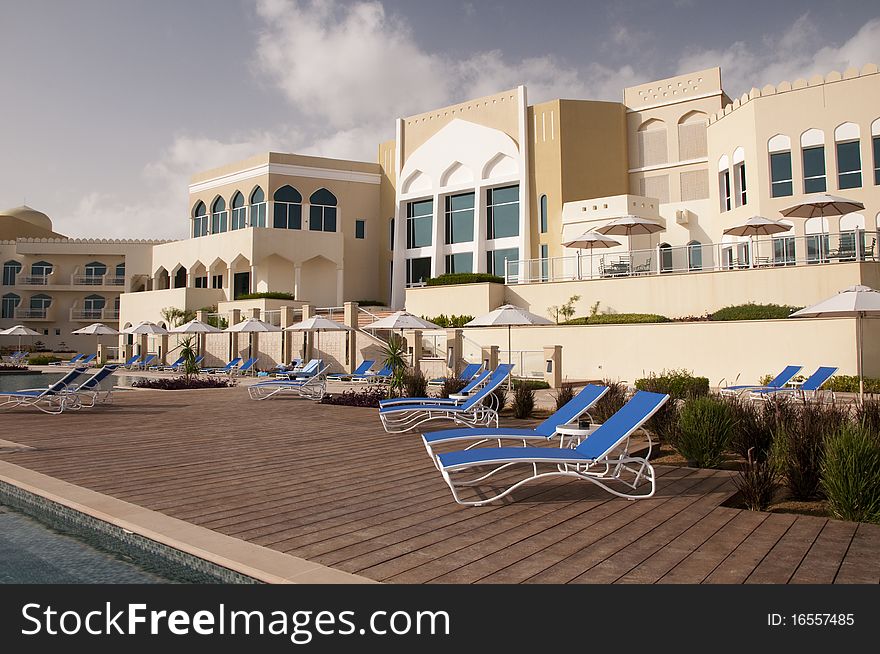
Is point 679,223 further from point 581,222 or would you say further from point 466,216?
point 466,216

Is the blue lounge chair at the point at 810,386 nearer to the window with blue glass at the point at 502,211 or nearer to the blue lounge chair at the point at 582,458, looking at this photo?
the blue lounge chair at the point at 582,458

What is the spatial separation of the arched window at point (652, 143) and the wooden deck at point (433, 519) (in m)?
28.6

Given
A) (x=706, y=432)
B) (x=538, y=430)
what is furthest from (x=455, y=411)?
(x=706, y=432)

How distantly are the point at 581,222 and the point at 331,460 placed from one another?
80.5 ft

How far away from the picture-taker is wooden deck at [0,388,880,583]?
363 centimetres

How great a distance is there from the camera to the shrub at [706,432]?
677cm

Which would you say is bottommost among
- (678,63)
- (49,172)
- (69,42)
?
(49,172)

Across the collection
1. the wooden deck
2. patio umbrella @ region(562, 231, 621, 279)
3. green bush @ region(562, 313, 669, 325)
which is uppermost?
patio umbrella @ region(562, 231, 621, 279)

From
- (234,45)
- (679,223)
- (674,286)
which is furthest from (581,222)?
(234,45)

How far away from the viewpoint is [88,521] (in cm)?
474

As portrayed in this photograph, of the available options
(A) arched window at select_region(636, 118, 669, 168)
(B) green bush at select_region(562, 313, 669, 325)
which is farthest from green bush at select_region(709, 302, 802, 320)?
(A) arched window at select_region(636, 118, 669, 168)

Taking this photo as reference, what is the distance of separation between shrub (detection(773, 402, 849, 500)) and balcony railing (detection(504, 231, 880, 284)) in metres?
15.2

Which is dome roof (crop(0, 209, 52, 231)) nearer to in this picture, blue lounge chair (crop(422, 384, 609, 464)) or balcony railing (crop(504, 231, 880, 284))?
balcony railing (crop(504, 231, 880, 284))

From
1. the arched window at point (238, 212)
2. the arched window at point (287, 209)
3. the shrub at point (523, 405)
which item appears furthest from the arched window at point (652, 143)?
the shrub at point (523, 405)
